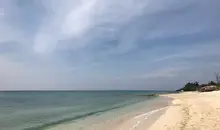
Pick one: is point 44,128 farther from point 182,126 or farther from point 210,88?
point 210,88

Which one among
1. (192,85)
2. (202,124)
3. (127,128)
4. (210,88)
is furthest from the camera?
(192,85)

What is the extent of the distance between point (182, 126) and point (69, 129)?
24.6ft

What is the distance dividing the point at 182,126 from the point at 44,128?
1008 centimetres

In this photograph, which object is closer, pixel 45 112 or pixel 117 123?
pixel 117 123

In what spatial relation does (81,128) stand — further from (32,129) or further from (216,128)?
(216,128)

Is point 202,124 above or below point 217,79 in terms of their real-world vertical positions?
below

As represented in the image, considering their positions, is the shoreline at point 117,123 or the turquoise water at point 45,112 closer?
the shoreline at point 117,123

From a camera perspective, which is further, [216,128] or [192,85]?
[192,85]

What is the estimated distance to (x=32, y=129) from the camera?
17531 mm

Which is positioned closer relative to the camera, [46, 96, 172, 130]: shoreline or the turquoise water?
[46, 96, 172, 130]: shoreline

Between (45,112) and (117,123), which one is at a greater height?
(117,123)

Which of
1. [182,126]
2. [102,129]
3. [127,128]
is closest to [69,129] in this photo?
[102,129]

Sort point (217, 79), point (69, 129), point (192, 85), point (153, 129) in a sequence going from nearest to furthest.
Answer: point (153, 129) < point (69, 129) < point (217, 79) < point (192, 85)

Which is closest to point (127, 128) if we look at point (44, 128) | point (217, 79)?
point (44, 128)
